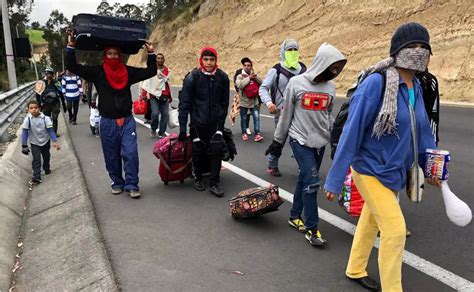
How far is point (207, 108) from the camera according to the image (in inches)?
233

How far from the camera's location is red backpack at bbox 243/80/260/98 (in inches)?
389

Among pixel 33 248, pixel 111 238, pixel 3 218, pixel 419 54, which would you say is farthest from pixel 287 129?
pixel 3 218

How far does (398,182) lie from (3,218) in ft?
13.9

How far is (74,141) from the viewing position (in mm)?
10391

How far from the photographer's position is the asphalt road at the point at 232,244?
3.62 meters

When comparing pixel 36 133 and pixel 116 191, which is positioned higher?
pixel 36 133

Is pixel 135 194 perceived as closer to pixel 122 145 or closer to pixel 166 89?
pixel 122 145

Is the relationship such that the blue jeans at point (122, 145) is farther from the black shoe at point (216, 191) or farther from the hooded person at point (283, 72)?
the hooded person at point (283, 72)

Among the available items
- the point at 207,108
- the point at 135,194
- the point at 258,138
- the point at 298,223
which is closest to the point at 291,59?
the point at 207,108

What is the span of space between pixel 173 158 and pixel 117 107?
1.08m

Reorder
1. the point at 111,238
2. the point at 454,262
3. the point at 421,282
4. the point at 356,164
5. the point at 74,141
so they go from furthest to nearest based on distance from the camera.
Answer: the point at 74,141 → the point at 111,238 → the point at 454,262 → the point at 421,282 → the point at 356,164

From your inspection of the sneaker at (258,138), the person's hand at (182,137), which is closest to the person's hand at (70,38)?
the person's hand at (182,137)

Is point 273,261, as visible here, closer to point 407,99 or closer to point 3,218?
point 407,99

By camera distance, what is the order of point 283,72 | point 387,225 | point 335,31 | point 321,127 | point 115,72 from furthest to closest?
1. point 335,31
2. point 283,72
3. point 115,72
4. point 321,127
5. point 387,225
